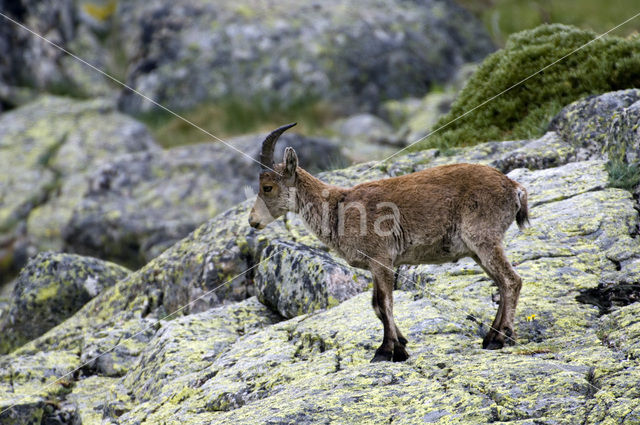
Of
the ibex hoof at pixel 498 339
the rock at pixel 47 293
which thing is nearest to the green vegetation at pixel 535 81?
the ibex hoof at pixel 498 339

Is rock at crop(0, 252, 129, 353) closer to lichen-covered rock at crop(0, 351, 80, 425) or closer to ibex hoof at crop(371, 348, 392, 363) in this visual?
lichen-covered rock at crop(0, 351, 80, 425)

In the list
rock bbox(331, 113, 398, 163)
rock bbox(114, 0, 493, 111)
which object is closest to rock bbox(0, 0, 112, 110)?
rock bbox(114, 0, 493, 111)

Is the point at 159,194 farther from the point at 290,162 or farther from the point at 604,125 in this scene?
the point at 604,125

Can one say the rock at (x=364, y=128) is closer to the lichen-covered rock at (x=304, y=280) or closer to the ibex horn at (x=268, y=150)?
the lichen-covered rock at (x=304, y=280)

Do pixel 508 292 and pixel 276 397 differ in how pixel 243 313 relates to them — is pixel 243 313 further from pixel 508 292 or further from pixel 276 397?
pixel 508 292

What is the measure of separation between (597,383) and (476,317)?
8.65ft

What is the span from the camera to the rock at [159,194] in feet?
77.5

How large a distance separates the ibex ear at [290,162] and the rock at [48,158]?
1830 cm

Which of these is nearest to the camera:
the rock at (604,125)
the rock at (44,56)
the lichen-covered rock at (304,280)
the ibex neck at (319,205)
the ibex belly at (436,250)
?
the ibex belly at (436,250)

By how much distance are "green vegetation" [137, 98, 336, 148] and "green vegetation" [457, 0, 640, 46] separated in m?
10.4

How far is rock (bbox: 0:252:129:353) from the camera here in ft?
55.2

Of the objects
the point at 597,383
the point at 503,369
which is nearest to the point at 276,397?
the point at 503,369

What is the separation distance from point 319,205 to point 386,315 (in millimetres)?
2126

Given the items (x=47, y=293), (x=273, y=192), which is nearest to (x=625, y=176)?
(x=273, y=192)
